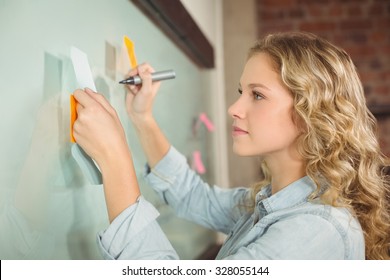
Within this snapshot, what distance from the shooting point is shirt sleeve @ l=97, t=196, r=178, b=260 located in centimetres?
59

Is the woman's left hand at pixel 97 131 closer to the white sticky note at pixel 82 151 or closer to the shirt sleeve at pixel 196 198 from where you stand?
the white sticky note at pixel 82 151

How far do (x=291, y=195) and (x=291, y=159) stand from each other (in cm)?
7

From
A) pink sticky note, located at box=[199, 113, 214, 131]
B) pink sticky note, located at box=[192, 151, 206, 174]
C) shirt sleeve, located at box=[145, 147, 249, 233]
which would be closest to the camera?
shirt sleeve, located at box=[145, 147, 249, 233]

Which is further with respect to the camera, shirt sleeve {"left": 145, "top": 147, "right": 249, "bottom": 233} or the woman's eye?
shirt sleeve {"left": 145, "top": 147, "right": 249, "bottom": 233}

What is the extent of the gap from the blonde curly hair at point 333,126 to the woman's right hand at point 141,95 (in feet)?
0.75

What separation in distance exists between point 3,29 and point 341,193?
56cm

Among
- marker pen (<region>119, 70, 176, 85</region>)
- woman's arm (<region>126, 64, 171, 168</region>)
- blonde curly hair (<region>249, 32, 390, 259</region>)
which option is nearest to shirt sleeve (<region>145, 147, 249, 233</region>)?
woman's arm (<region>126, 64, 171, 168</region>)

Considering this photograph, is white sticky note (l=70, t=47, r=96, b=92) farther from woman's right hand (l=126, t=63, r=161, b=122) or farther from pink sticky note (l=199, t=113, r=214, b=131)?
pink sticky note (l=199, t=113, r=214, b=131)

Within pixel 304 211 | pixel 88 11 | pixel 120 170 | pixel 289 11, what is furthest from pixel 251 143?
pixel 289 11

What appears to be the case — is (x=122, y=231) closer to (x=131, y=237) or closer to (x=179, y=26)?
(x=131, y=237)

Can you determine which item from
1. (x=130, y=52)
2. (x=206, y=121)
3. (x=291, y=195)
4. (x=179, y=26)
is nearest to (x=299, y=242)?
(x=291, y=195)

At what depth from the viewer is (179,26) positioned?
118cm
